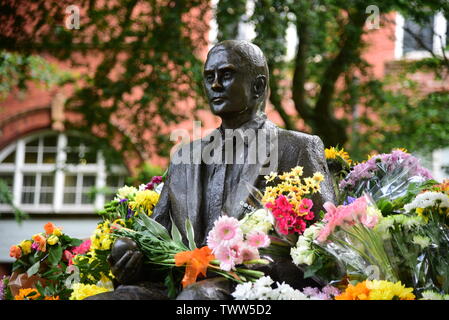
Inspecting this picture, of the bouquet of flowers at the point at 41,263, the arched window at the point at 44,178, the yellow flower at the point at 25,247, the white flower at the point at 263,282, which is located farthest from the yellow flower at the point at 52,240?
the arched window at the point at 44,178

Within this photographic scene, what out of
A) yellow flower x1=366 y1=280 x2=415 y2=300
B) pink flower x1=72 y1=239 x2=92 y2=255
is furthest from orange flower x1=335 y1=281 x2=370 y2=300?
pink flower x1=72 y1=239 x2=92 y2=255

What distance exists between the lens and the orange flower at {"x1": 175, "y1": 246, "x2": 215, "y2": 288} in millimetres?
3205

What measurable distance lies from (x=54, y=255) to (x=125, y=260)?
112cm

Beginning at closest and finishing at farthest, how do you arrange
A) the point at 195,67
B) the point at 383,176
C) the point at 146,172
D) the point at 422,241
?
the point at 422,241, the point at 383,176, the point at 195,67, the point at 146,172

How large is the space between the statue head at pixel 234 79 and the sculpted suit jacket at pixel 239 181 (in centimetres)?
15

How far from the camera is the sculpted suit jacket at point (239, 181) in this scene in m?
3.72

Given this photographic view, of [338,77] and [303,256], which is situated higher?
[338,77]

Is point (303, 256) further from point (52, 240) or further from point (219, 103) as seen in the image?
point (52, 240)

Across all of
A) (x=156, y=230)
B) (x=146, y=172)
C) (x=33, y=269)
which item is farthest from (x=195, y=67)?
(x=156, y=230)

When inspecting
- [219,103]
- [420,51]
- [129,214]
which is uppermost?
[420,51]

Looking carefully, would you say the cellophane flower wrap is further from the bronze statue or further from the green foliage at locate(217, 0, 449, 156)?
the green foliage at locate(217, 0, 449, 156)

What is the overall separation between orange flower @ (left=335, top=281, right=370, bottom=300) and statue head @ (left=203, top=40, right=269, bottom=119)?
55.5 inches

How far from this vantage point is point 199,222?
3760 millimetres

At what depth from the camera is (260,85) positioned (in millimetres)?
4031
